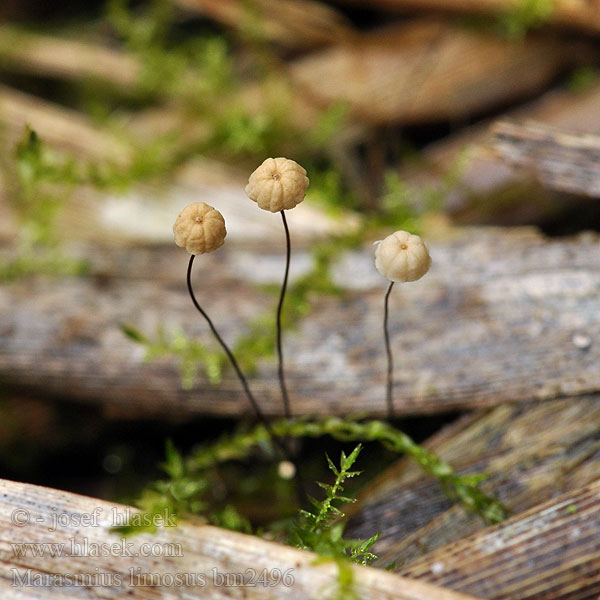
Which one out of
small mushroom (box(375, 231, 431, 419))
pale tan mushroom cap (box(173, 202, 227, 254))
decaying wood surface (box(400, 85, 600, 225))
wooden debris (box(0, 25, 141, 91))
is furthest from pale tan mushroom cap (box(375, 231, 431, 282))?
wooden debris (box(0, 25, 141, 91))

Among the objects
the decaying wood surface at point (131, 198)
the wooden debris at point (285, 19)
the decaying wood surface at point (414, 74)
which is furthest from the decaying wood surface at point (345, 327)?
the wooden debris at point (285, 19)

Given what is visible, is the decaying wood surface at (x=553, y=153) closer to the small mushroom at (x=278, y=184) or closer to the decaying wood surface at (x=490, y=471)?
the decaying wood surface at (x=490, y=471)

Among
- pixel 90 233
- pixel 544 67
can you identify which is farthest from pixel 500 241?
pixel 90 233

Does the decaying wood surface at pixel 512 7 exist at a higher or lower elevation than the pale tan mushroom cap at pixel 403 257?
higher

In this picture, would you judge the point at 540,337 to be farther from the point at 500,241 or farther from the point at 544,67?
the point at 544,67

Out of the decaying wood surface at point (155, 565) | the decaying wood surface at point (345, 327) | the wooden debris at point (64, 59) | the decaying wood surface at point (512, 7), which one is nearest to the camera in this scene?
the decaying wood surface at point (155, 565)

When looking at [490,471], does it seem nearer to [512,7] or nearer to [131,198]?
[131,198]
